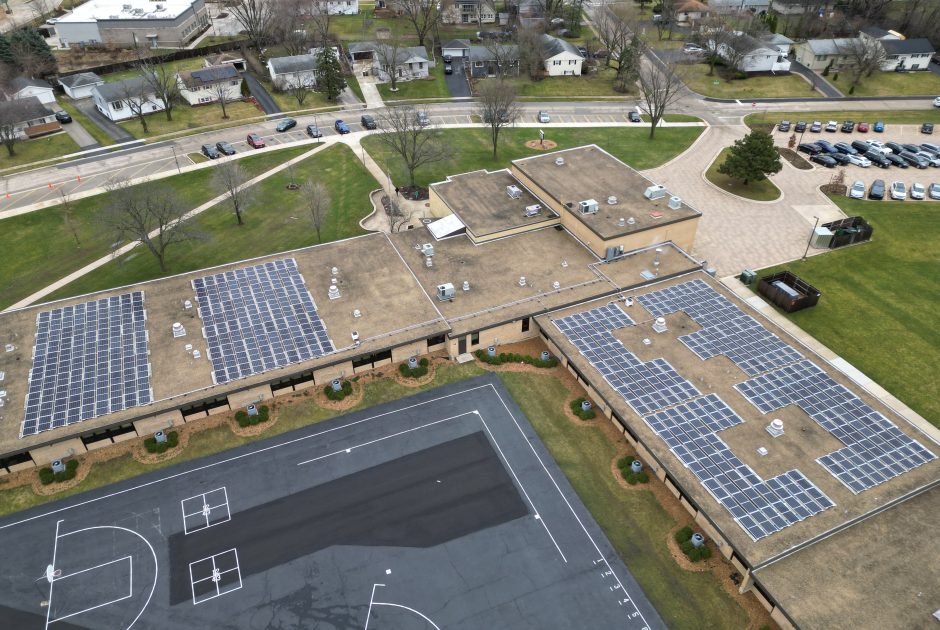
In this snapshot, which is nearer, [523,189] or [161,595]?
[161,595]

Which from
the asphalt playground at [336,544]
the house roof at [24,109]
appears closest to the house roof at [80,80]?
the house roof at [24,109]

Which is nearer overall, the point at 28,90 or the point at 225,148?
the point at 225,148

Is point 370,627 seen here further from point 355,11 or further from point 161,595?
point 355,11

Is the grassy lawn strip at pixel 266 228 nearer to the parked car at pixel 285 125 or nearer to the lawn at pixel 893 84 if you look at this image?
the parked car at pixel 285 125

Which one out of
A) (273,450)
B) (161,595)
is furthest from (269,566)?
(273,450)

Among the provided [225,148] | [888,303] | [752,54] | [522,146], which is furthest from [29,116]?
[752,54]

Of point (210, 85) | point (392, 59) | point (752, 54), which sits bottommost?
point (210, 85)

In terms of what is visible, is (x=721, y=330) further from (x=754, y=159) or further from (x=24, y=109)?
(x=24, y=109)
